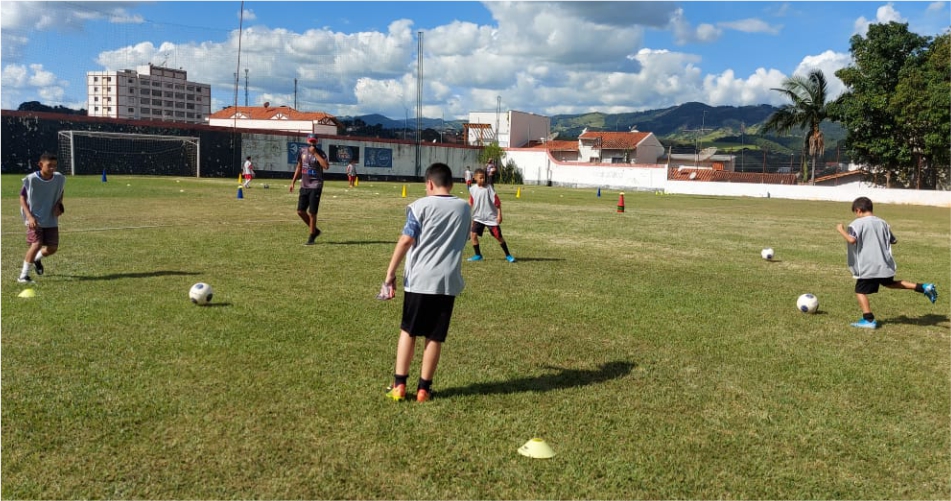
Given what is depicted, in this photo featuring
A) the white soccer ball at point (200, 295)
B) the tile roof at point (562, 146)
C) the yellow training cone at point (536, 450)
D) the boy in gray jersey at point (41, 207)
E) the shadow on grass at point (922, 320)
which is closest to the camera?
the yellow training cone at point (536, 450)

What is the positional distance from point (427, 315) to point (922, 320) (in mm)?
6690

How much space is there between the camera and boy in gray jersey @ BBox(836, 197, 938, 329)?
804 cm

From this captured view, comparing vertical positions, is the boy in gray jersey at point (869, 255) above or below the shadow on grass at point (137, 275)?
above

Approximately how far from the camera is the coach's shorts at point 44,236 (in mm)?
9141

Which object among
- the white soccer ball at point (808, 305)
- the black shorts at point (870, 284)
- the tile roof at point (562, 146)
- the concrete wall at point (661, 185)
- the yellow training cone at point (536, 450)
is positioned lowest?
the yellow training cone at point (536, 450)

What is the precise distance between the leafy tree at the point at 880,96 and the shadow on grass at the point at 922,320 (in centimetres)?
4084

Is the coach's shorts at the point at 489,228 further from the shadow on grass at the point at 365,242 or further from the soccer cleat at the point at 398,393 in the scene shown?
the soccer cleat at the point at 398,393

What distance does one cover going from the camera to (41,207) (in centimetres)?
924

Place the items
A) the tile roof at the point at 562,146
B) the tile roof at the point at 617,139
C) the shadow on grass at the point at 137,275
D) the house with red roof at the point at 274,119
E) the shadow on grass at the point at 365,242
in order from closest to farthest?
A: 1. the shadow on grass at the point at 137,275
2. the shadow on grass at the point at 365,242
3. the house with red roof at the point at 274,119
4. the tile roof at the point at 617,139
5. the tile roof at the point at 562,146

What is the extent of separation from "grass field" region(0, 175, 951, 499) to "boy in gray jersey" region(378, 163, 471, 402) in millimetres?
340

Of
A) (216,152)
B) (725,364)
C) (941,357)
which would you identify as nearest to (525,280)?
(725,364)

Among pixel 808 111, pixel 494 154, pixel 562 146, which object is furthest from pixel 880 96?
pixel 562 146

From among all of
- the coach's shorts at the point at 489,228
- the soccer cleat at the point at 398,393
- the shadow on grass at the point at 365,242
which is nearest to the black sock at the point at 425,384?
the soccer cleat at the point at 398,393

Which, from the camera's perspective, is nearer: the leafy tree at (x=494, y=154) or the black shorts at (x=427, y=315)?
the black shorts at (x=427, y=315)
